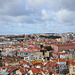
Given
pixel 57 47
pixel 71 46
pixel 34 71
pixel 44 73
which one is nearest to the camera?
pixel 44 73

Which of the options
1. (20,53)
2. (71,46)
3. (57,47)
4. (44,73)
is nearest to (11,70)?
(44,73)

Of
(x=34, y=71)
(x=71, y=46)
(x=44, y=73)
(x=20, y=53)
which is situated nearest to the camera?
(x=44, y=73)

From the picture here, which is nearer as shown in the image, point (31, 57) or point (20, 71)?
point (20, 71)

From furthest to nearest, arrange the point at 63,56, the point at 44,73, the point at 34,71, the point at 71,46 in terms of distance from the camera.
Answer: the point at 71,46, the point at 63,56, the point at 34,71, the point at 44,73

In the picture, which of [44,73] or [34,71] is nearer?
[44,73]

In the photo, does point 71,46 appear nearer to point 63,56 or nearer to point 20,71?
point 63,56

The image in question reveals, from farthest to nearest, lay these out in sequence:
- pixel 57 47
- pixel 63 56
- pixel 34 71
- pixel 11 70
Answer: pixel 57 47
pixel 63 56
pixel 11 70
pixel 34 71

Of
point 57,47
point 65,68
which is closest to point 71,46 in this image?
point 57,47

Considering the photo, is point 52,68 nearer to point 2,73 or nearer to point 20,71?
point 20,71
